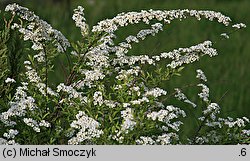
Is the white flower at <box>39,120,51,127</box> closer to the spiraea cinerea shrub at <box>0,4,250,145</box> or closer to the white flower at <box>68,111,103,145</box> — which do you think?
the spiraea cinerea shrub at <box>0,4,250,145</box>

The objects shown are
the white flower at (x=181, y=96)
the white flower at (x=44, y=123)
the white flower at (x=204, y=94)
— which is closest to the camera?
the white flower at (x=44, y=123)

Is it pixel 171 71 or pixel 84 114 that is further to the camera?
pixel 171 71

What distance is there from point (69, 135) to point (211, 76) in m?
3.77

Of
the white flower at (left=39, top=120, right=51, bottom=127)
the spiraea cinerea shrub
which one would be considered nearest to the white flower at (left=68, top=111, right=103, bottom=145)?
the spiraea cinerea shrub

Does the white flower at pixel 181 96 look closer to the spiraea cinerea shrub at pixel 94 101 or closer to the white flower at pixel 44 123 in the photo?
the spiraea cinerea shrub at pixel 94 101

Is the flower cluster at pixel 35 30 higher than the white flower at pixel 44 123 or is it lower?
higher

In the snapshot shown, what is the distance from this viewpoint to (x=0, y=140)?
3252mm

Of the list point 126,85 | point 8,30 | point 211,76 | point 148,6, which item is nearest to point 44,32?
point 8,30

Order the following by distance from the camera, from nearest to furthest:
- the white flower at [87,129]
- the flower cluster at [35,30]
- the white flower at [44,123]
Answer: the white flower at [87,129] < the white flower at [44,123] < the flower cluster at [35,30]

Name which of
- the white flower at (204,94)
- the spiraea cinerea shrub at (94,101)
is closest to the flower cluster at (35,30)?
the spiraea cinerea shrub at (94,101)

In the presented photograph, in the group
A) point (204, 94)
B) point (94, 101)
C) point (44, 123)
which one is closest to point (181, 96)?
point (204, 94)

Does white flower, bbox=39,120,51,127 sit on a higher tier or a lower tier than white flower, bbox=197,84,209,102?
lower

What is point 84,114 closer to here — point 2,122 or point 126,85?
point 126,85

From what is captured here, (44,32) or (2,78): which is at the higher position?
(44,32)
